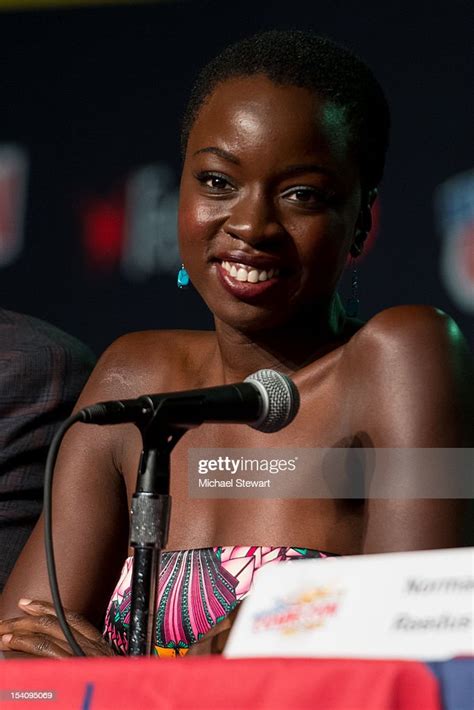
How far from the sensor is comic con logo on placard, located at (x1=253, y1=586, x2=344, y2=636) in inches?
34.0

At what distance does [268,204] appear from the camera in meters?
1.71

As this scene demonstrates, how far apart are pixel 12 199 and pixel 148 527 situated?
75.6 inches

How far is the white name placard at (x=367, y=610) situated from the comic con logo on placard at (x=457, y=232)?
155 cm

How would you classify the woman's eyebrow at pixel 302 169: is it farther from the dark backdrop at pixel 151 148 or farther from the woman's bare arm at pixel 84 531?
the dark backdrop at pixel 151 148

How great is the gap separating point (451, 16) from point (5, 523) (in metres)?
1.40

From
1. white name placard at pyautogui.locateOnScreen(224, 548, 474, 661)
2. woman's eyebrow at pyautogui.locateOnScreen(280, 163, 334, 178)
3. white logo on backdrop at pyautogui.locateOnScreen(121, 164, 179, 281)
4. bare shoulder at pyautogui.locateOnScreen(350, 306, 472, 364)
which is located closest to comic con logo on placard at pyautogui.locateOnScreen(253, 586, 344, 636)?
white name placard at pyautogui.locateOnScreen(224, 548, 474, 661)

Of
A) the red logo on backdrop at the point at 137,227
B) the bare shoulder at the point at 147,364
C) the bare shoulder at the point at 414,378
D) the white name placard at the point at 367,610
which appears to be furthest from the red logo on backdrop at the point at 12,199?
the white name placard at the point at 367,610

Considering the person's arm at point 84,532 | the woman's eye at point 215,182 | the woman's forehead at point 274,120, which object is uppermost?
the woman's forehead at point 274,120

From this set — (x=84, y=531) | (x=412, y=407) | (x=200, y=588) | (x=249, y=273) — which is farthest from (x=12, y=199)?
(x=412, y=407)

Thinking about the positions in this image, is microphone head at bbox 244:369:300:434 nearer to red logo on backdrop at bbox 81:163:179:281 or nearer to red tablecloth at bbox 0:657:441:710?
red tablecloth at bbox 0:657:441:710

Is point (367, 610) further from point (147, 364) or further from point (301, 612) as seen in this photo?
point (147, 364)

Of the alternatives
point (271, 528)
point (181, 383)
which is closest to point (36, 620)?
point (271, 528)

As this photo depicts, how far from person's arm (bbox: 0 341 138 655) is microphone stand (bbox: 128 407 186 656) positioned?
743 millimetres

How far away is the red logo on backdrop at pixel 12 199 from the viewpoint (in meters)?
2.90
